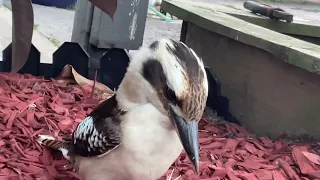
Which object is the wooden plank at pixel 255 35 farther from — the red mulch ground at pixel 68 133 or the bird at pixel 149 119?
the bird at pixel 149 119

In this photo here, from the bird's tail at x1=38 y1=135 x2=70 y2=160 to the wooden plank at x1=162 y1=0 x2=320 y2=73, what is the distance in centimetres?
95

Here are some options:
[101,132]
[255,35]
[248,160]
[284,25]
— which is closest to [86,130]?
[101,132]

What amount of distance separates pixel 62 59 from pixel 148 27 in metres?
2.98

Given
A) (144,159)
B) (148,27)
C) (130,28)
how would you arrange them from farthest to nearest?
(148,27) < (130,28) < (144,159)

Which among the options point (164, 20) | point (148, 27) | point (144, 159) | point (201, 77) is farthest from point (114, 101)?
point (164, 20)

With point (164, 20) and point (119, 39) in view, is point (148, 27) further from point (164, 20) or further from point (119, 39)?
point (119, 39)

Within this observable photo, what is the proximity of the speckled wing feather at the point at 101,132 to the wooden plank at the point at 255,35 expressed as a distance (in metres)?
0.85

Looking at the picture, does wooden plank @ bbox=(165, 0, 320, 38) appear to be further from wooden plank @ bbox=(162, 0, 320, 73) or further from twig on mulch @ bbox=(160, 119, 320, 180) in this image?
twig on mulch @ bbox=(160, 119, 320, 180)

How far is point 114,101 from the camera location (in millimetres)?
1685

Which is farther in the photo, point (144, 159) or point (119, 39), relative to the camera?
point (119, 39)

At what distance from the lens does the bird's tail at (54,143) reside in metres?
1.97

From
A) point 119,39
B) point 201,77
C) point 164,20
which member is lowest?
point 164,20

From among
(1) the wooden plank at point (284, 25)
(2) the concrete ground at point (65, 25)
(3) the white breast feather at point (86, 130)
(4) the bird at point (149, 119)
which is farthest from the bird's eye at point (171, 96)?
(2) the concrete ground at point (65, 25)

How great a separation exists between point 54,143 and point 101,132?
44cm
